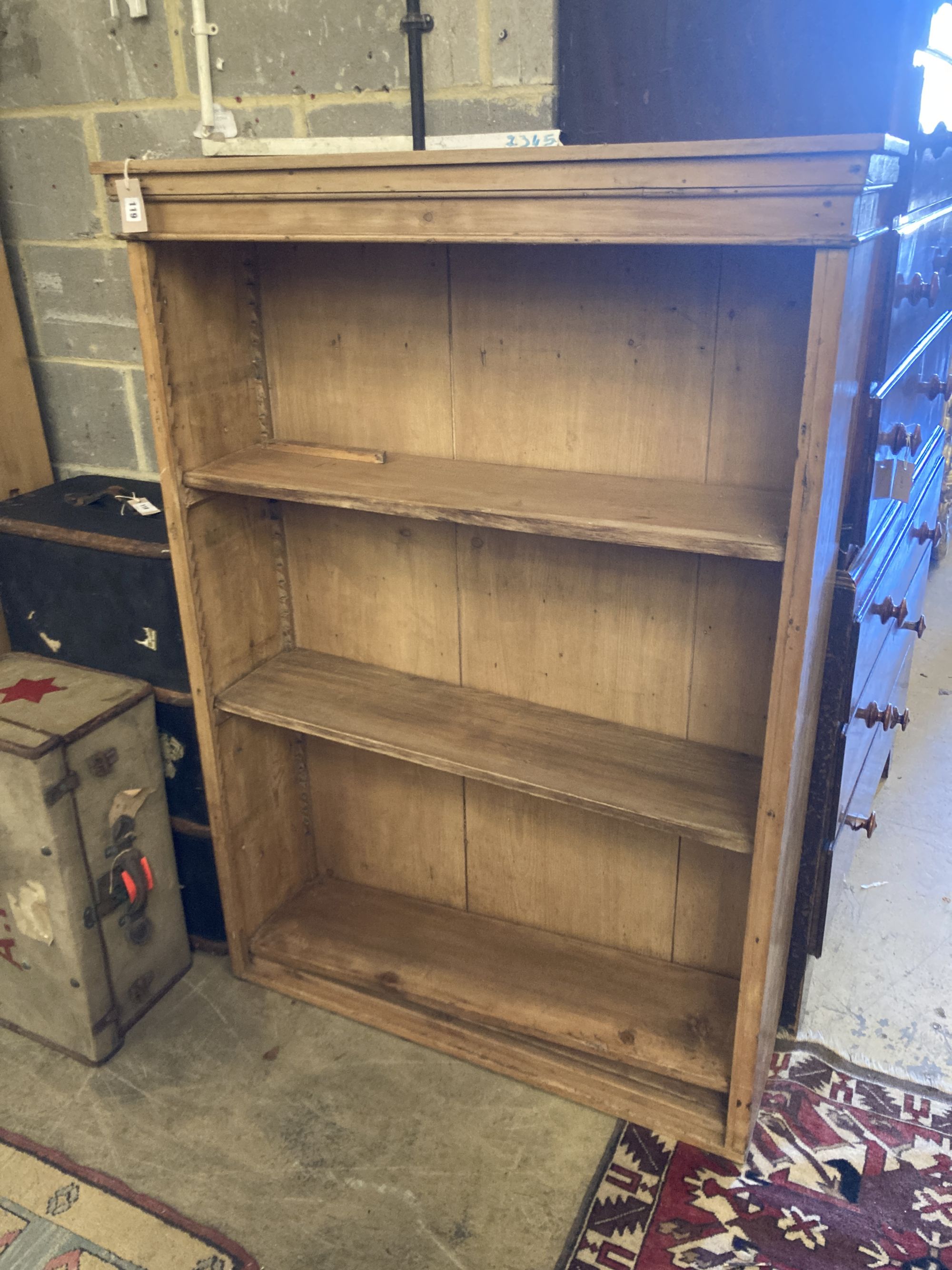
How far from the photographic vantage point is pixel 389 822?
212cm

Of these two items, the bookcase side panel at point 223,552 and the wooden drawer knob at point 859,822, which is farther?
the wooden drawer knob at point 859,822

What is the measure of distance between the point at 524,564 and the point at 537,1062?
0.90m

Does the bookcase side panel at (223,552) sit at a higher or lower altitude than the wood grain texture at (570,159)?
lower

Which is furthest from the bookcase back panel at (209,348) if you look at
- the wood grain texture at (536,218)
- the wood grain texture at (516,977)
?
the wood grain texture at (516,977)

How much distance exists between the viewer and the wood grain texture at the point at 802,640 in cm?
120

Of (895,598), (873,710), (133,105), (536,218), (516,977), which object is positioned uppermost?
(133,105)

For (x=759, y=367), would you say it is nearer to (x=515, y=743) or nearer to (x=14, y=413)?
(x=515, y=743)

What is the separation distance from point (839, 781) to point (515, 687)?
1.94 feet

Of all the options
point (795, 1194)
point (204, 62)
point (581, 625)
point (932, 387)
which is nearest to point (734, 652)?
point (581, 625)

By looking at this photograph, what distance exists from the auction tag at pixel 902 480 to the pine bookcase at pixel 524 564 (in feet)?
0.60

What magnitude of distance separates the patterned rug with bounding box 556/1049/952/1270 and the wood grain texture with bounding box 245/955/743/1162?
38mm

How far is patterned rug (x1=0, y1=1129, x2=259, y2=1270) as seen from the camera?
4.91ft

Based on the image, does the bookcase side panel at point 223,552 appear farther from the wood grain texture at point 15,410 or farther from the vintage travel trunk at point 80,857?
the wood grain texture at point 15,410

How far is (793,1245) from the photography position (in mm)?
1503
